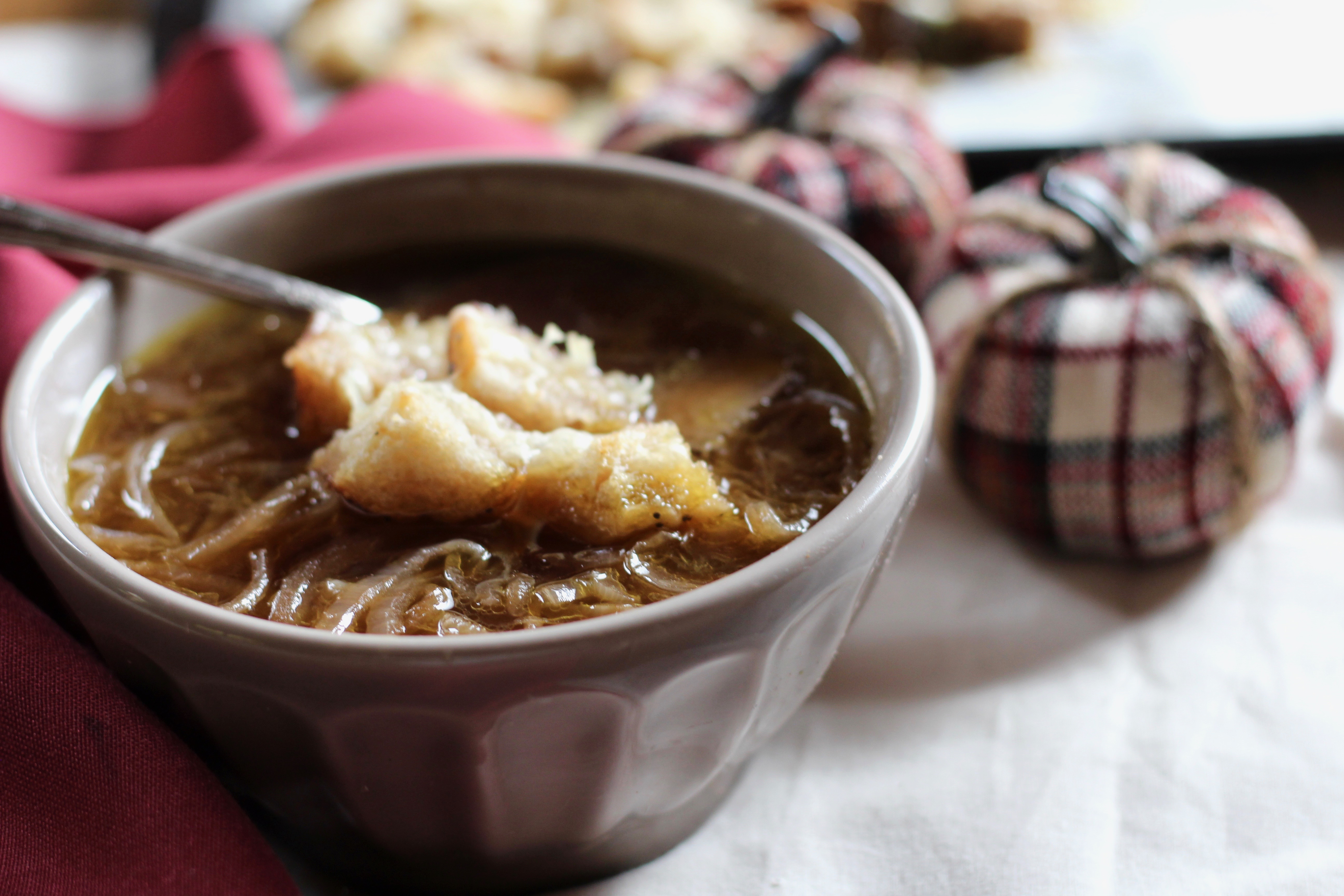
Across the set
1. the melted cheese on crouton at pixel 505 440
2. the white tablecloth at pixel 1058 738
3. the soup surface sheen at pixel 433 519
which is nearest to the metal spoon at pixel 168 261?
the soup surface sheen at pixel 433 519

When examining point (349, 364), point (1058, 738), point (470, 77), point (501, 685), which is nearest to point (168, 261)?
point (349, 364)

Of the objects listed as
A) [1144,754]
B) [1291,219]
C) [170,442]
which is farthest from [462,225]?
[1291,219]

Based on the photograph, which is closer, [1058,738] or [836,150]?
[1058,738]

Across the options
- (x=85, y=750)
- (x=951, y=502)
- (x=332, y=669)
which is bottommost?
(x=951, y=502)

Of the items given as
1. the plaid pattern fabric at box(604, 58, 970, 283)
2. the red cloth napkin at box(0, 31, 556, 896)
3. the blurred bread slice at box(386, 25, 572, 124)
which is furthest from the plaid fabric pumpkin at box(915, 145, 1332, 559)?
the blurred bread slice at box(386, 25, 572, 124)

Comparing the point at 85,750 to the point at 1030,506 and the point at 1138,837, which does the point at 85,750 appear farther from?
the point at 1030,506

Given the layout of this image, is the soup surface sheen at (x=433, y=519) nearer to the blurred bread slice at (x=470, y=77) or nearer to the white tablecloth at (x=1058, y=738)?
the white tablecloth at (x=1058, y=738)

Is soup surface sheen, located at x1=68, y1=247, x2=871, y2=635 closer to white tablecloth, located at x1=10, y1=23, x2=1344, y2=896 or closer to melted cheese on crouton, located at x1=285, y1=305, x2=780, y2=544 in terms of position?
melted cheese on crouton, located at x1=285, y1=305, x2=780, y2=544

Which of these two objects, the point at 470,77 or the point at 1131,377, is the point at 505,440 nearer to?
the point at 1131,377
